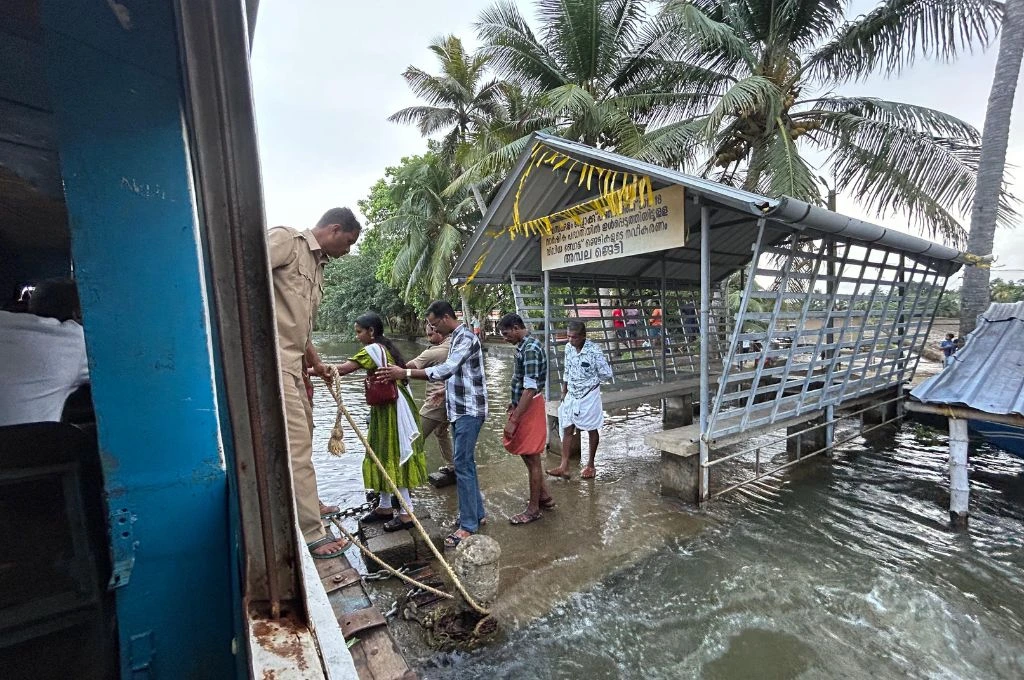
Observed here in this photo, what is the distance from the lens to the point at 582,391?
5.40 m

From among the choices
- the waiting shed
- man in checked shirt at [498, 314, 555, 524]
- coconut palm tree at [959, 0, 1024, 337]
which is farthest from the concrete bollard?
coconut palm tree at [959, 0, 1024, 337]

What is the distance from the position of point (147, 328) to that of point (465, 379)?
2455 mm

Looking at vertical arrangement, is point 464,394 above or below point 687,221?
below

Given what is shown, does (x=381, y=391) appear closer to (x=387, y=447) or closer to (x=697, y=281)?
(x=387, y=447)

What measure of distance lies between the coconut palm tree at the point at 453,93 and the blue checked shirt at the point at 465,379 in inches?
518

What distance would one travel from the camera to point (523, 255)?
6812 millimetres

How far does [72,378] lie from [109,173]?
125cm

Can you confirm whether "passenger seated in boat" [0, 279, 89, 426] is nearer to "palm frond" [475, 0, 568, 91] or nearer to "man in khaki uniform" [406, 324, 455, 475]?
"man in khaki uniform" [406, 324, 455, 475]

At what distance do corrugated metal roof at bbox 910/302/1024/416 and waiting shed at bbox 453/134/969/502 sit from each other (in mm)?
1103

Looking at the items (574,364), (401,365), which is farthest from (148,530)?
(574,364)

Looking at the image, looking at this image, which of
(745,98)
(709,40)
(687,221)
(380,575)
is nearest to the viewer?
(380,575)

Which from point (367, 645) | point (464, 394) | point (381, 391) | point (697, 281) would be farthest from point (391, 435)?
point (697, 281)

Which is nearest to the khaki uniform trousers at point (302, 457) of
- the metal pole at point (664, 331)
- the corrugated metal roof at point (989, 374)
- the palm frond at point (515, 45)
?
the corrugated metal roof at point (989, 374)

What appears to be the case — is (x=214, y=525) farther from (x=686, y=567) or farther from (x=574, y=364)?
(x=574, y=364)
